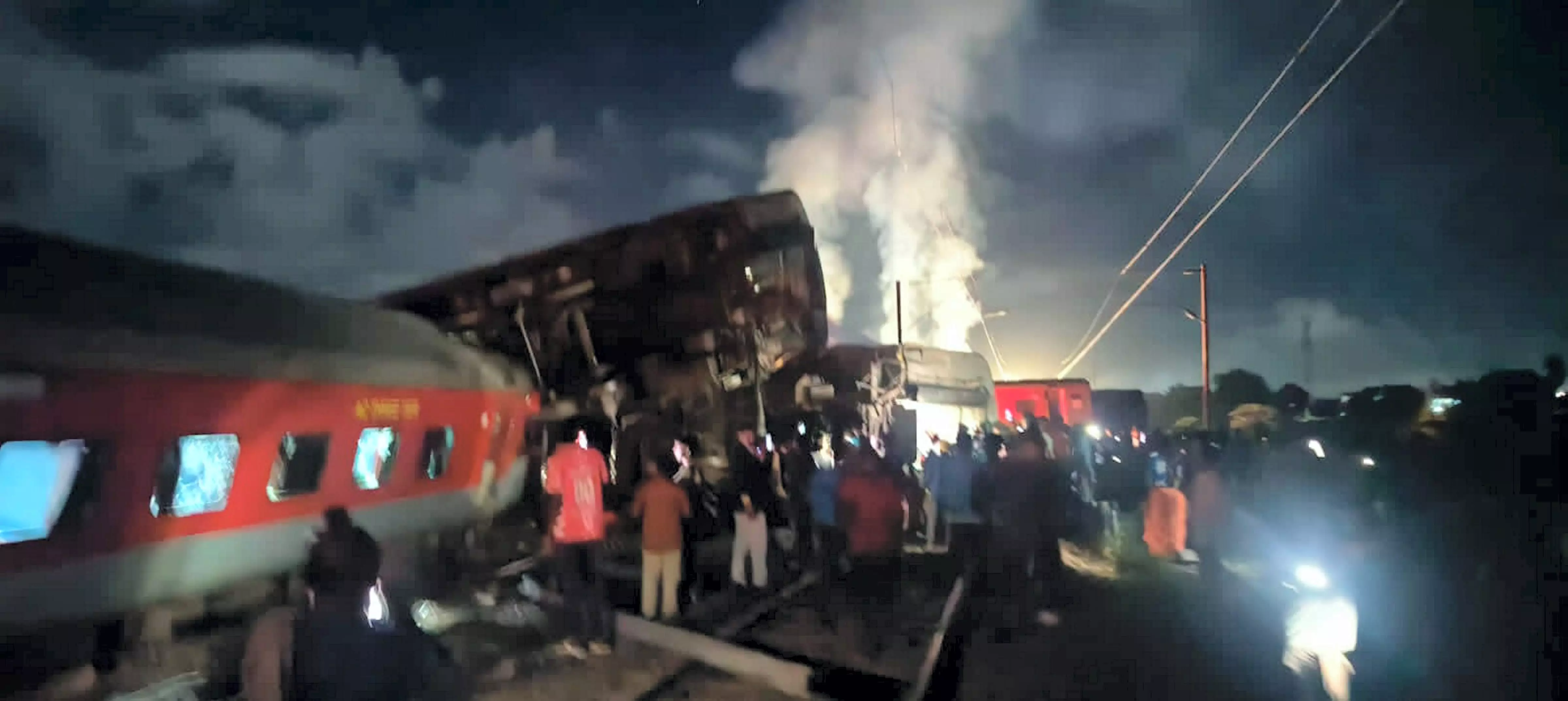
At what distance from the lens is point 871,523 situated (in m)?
7.11

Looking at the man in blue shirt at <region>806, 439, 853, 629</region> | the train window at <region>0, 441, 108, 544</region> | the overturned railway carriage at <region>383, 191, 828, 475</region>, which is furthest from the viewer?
the overturned railway carriage at <region>383, 191, 828, 475</region>

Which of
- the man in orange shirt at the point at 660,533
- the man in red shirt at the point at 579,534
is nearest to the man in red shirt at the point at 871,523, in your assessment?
the man in orange shirt at the point at 660,533

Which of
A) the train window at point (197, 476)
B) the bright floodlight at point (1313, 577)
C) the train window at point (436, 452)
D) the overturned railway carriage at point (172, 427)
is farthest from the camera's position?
the train window at point (436, 452)

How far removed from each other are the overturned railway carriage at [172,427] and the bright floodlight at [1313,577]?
6.17 m

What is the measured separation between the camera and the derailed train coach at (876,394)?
1628cm

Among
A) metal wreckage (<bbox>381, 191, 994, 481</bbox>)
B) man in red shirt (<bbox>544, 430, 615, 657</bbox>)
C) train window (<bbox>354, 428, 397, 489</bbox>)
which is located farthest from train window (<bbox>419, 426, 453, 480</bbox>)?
man in red shirt (<bbox>544, 430, 615, 657</bbox>)

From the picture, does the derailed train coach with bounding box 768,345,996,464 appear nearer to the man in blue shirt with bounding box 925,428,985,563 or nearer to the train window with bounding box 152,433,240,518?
the man in blue shirt with bounding box 925,428,985,563

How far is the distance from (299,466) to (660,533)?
3.28 m

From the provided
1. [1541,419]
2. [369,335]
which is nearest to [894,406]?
[369,335]

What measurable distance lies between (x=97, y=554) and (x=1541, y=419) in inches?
308

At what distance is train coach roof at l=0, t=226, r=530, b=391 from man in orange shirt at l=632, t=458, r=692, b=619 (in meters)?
3.10

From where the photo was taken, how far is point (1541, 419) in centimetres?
371

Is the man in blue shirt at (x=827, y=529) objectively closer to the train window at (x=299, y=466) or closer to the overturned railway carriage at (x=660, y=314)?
the overturned railway carriage at (x=660, y=314)

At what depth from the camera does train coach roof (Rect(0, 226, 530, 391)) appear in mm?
5359
